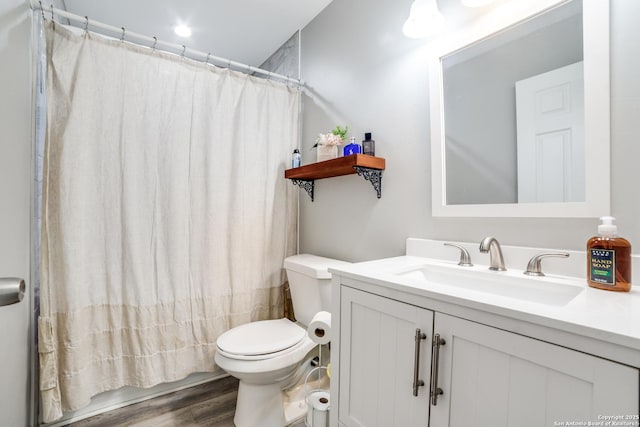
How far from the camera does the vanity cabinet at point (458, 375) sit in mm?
519

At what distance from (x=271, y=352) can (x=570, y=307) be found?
114 cm

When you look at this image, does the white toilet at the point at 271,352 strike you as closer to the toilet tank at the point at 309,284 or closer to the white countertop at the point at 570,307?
Result: the toilet tank at the point at 309,284

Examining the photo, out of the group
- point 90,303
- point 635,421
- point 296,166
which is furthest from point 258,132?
point 635,421

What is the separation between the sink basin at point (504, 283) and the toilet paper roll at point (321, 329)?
43 centimetres

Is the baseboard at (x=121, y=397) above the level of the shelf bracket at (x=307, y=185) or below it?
below

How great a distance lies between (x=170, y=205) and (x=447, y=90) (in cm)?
154

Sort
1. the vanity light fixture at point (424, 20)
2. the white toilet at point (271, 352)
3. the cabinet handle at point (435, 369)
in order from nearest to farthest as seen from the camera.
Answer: the cabinet handle at point (435, 369)
the vanity light fixture at point (424, 20)
the white toilet at point (271, 352)

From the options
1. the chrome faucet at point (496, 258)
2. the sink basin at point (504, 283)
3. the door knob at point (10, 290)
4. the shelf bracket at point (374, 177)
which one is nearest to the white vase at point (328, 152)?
the shelf bracket at point (374, 177)

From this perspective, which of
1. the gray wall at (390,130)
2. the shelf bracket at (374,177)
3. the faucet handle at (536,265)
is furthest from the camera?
the shelf bracket at (374,177)

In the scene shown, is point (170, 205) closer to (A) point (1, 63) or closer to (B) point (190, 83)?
(B) point (190, 83)

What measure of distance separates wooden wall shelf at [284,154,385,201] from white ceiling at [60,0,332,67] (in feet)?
3.67

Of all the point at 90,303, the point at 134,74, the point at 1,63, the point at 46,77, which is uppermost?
the point at 134,74

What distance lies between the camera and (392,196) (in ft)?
4.81

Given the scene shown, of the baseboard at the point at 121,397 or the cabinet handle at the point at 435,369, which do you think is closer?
the cabinet handle at the point at 435,369
